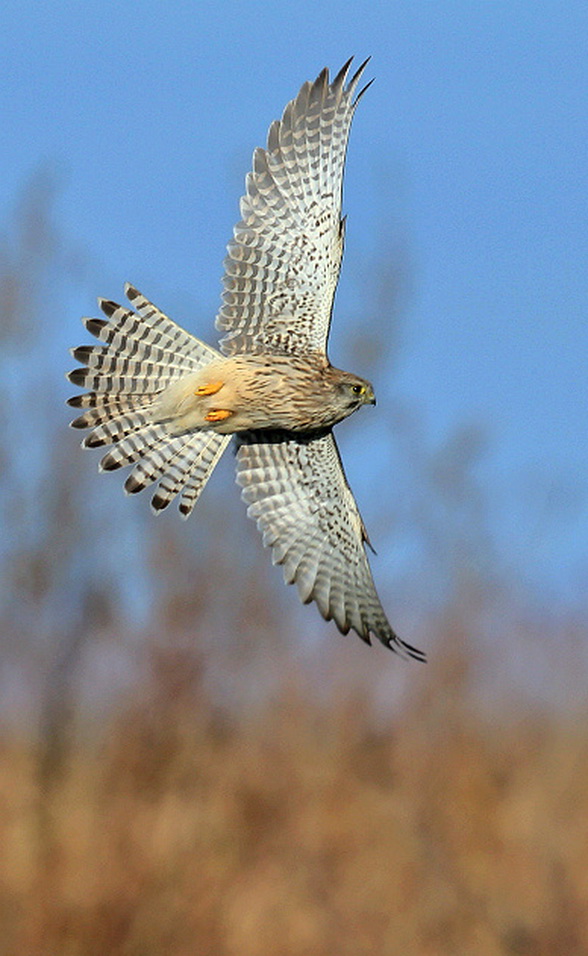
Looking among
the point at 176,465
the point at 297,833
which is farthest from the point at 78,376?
the point at 297,833

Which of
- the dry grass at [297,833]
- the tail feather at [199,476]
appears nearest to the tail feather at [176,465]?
the tail feather at [199,476]

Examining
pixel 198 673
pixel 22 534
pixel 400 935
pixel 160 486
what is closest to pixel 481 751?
pixel 400 935

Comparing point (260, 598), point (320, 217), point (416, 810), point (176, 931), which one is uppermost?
point (320, 217)

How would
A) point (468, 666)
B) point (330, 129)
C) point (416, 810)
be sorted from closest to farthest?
1. point (330, 129)
2. point (468, 666)
3. point (416, 810)

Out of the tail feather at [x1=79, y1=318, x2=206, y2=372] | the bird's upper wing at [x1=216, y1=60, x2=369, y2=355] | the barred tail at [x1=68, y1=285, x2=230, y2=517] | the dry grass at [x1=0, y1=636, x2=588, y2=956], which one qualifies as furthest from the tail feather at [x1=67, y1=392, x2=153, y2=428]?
the dry grass at [x1=0, y1=636, x2=588, y2=956]

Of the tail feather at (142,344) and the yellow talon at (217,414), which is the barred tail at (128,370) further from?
the yellow talon at (217,414)

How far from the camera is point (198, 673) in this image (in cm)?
1377

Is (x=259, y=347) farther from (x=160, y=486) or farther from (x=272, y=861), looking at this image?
(x=272, y=861)

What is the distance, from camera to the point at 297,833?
1565 centimetres

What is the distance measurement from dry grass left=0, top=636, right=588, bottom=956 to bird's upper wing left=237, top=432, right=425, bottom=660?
23.3 ft

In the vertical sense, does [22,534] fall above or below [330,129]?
below

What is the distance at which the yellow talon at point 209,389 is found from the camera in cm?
616

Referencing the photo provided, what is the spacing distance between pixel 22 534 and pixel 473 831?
5432 millimetres

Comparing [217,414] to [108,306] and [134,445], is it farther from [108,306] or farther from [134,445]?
[108,306]
